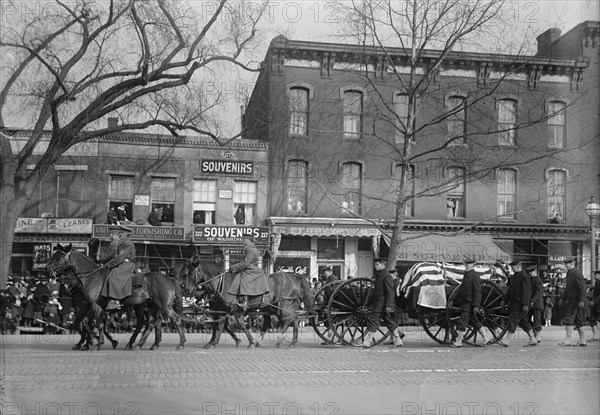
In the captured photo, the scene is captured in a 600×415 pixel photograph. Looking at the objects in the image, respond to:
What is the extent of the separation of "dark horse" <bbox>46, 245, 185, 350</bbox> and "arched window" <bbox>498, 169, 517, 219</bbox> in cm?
1055

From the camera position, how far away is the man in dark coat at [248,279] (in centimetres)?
1309

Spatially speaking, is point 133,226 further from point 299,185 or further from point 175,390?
point 175,390

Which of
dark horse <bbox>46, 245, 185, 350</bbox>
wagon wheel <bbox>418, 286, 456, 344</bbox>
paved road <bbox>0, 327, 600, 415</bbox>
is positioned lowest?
paved road <bbox>0, 327, 600, 415</bbox>

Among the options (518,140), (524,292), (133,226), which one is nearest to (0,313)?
(133,226)

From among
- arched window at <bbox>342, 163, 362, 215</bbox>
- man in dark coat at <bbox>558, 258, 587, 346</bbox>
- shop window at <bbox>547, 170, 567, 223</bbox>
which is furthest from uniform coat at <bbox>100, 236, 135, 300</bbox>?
shop window at <bbox>547, 170, 567, 223</bbox>

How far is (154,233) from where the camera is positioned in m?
17.0

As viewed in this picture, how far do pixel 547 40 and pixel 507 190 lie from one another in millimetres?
4299

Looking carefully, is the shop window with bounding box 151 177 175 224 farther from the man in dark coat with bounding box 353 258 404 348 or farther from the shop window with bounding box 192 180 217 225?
Result: the man in dark coat with bounding box 353 258 404 348

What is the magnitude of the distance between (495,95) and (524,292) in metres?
7.60

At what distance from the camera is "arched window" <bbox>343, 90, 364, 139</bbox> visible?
20.1m

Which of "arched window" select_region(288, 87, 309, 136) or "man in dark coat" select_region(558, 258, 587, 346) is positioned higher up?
"arched window" select_region(288, 87, 309, 136)

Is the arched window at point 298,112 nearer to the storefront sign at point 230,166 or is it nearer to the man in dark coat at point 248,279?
the storefront sign at point 230,166

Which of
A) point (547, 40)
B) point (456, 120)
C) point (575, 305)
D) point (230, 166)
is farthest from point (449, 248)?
point (230, 166)

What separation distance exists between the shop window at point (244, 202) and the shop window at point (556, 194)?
848cm
